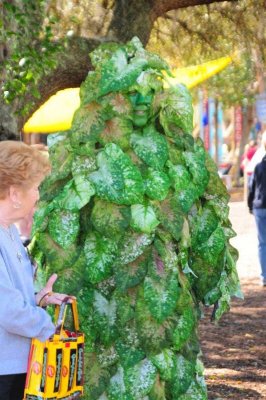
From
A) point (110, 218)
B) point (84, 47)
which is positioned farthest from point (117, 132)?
point (84, 47)

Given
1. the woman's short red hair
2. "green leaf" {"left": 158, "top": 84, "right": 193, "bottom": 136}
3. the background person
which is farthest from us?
the background person

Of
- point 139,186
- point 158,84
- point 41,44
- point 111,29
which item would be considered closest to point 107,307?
point 139,186

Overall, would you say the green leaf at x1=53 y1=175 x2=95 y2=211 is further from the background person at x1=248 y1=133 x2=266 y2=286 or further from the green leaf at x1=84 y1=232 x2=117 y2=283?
the background person at x1=248 y1=133 x2=266 y2=286

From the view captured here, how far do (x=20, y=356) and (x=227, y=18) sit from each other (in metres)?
8.17

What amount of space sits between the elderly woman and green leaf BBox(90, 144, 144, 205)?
466 mm

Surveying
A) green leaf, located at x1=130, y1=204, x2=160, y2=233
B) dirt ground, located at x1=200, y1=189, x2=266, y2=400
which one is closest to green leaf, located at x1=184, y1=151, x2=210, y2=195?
green leaf, located at x1=130, y1=204, x2=160, y2=233

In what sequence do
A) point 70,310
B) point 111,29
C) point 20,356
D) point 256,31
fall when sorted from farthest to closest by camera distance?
point 256,31, point 111,29, point 70,310, point 20,356

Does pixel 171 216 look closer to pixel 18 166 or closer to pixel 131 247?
pixel 131 247

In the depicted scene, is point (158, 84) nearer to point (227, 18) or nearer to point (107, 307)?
point (107, 307)

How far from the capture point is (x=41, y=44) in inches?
247

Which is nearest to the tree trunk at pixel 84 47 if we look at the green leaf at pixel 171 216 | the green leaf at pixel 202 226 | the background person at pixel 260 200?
the background person at pixel 260 200

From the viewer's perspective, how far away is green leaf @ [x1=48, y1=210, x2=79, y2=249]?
4336mm

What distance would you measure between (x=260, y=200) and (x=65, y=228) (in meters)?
7.75

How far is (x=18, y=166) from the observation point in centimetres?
374
